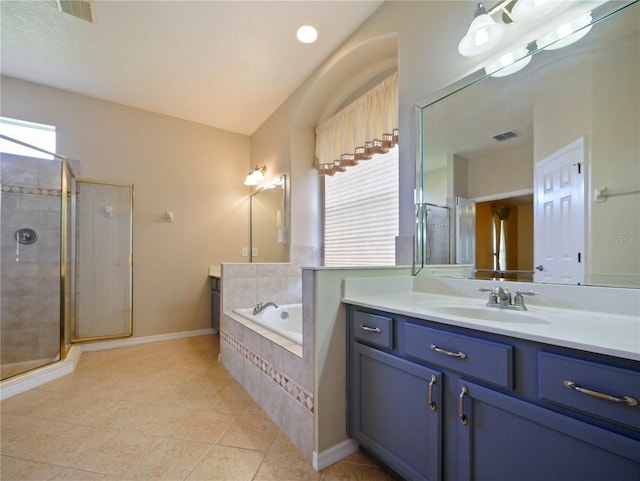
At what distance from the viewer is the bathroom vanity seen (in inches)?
27.5

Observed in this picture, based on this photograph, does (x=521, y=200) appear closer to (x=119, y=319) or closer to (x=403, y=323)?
(x=403, y=323)

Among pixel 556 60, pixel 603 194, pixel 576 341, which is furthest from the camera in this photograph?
pixel 556 60

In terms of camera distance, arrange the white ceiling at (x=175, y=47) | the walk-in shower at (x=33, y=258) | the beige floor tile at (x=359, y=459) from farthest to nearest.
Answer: the walk-in shower at (x=33, y=258), the white ceiling at (x=175, y=47), the beige floor tile at (x=359, y=459)

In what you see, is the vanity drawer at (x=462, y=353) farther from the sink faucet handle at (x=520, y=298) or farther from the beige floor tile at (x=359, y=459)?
the beige floor tile at (x=359, y=459)

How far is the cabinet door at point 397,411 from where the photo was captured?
1.08 metres

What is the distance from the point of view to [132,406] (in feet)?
6.45

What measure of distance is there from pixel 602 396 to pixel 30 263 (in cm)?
390

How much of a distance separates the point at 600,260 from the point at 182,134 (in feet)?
13.2

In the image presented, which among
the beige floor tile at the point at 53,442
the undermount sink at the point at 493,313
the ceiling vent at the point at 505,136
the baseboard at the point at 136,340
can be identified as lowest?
the baseboard at the point at 136,340

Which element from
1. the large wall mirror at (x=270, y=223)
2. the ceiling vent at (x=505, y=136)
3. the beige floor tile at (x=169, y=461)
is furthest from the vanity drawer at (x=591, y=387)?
the large wall mirror at (x=270, y=223)

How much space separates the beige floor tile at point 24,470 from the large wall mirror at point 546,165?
6.88 feet

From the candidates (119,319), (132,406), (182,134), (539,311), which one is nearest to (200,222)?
(182,134)

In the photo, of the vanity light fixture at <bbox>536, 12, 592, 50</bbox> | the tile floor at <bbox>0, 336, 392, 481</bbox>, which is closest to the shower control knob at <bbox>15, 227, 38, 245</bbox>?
the tile floor at <bbox>0, 336, 392, 481</bbox>

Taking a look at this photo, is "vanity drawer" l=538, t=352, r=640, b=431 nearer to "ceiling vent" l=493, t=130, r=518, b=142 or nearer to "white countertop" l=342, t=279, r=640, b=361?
"white countertop" l=342, t=279, r=640, b=361
